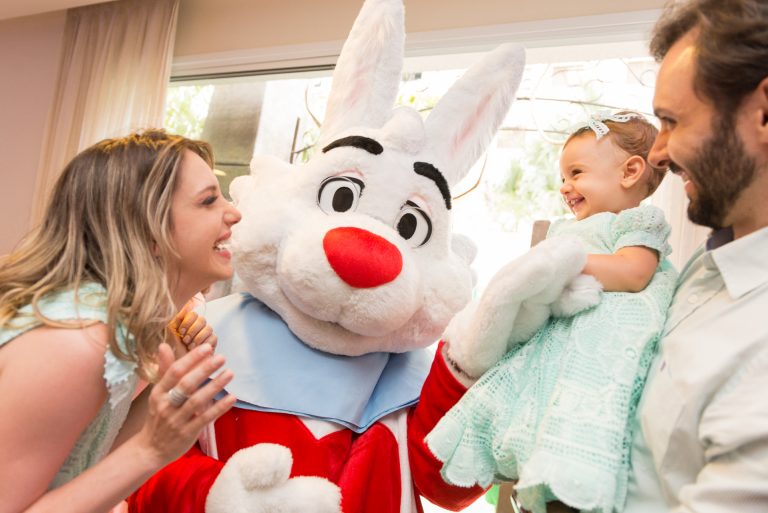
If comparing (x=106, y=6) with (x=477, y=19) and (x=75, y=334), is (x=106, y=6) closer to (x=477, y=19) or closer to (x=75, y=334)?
(x=477, y=19)

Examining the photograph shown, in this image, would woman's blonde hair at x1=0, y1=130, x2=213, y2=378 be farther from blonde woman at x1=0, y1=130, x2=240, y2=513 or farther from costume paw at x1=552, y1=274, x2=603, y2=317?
costume paw at x1=552, y1=274, x2=603, y2=317

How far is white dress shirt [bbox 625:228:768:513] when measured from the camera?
748 mm

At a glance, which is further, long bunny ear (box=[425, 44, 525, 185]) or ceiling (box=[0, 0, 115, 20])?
ceiling (box=[0, 0, 115, 20])

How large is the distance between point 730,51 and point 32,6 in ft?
14.3

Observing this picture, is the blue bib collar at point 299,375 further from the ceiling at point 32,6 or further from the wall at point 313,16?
the ceiling at point 32,6

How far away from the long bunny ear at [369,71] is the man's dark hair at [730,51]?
728mm

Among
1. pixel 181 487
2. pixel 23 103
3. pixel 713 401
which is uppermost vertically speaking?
pixel 23 103

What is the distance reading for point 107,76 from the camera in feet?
13.2

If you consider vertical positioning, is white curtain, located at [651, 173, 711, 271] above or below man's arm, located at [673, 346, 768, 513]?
above

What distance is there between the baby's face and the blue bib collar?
50cm

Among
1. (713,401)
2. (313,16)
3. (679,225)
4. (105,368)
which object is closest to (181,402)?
Answer: (105,368)

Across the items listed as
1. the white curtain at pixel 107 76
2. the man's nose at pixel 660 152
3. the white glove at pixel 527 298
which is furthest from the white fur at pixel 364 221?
the white curtain at pixel 107 76

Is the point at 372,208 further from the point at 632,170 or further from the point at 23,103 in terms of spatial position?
the point at 23,103

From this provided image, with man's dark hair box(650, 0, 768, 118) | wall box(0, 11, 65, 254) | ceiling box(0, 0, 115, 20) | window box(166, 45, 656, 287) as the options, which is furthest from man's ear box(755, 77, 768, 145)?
wall box(0, 11, 65, 254)
